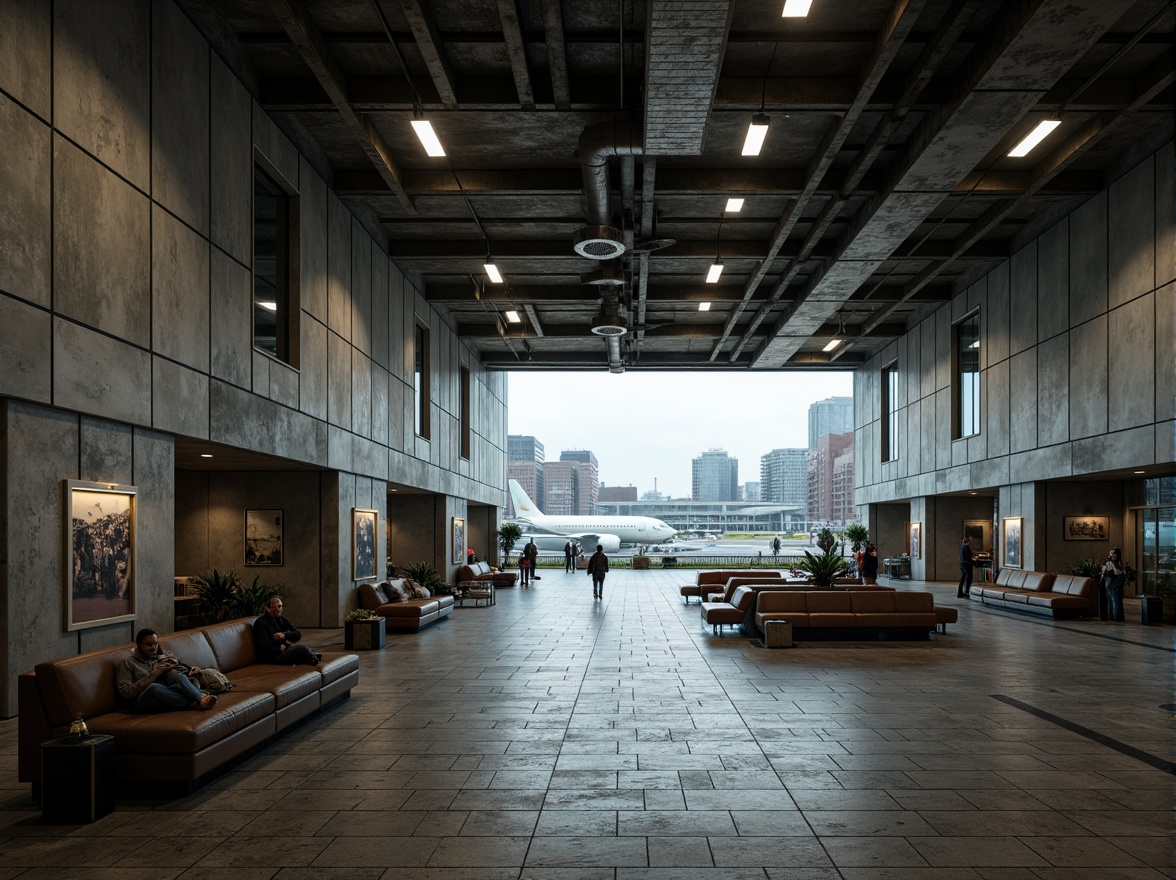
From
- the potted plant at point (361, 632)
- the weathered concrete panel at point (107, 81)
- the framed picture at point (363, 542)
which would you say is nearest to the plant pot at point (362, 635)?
the potted plant at point (361, 632)

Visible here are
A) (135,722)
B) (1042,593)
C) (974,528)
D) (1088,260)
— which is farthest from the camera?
(974,528)

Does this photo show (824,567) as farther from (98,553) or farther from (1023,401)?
(98,553)

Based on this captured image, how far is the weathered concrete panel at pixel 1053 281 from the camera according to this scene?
17344 mm

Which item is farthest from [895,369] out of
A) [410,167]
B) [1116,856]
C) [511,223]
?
[1116,856]

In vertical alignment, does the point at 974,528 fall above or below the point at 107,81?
below

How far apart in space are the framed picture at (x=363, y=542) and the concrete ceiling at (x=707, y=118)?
6058 mm

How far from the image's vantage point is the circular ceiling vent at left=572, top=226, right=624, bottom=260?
44.1ft

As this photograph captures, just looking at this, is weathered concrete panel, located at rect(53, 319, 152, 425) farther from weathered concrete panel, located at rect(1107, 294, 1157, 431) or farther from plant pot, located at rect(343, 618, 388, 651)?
weathered concrete panel, located at rect(1107, 294, 1157, 431)

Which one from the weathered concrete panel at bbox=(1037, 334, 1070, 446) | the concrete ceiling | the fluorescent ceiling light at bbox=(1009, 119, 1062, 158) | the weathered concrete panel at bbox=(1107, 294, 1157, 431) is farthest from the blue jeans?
the weathered concrete panel at bbox=(1037, 334, 1070, 446)

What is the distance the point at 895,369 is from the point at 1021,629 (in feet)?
54.5

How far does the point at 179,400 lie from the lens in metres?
9.79

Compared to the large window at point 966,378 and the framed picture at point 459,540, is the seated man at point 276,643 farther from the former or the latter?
the large window at point 966,378

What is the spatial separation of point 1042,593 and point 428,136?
52.0ft

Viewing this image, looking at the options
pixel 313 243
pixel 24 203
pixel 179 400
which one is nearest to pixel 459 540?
pixel 313 243
